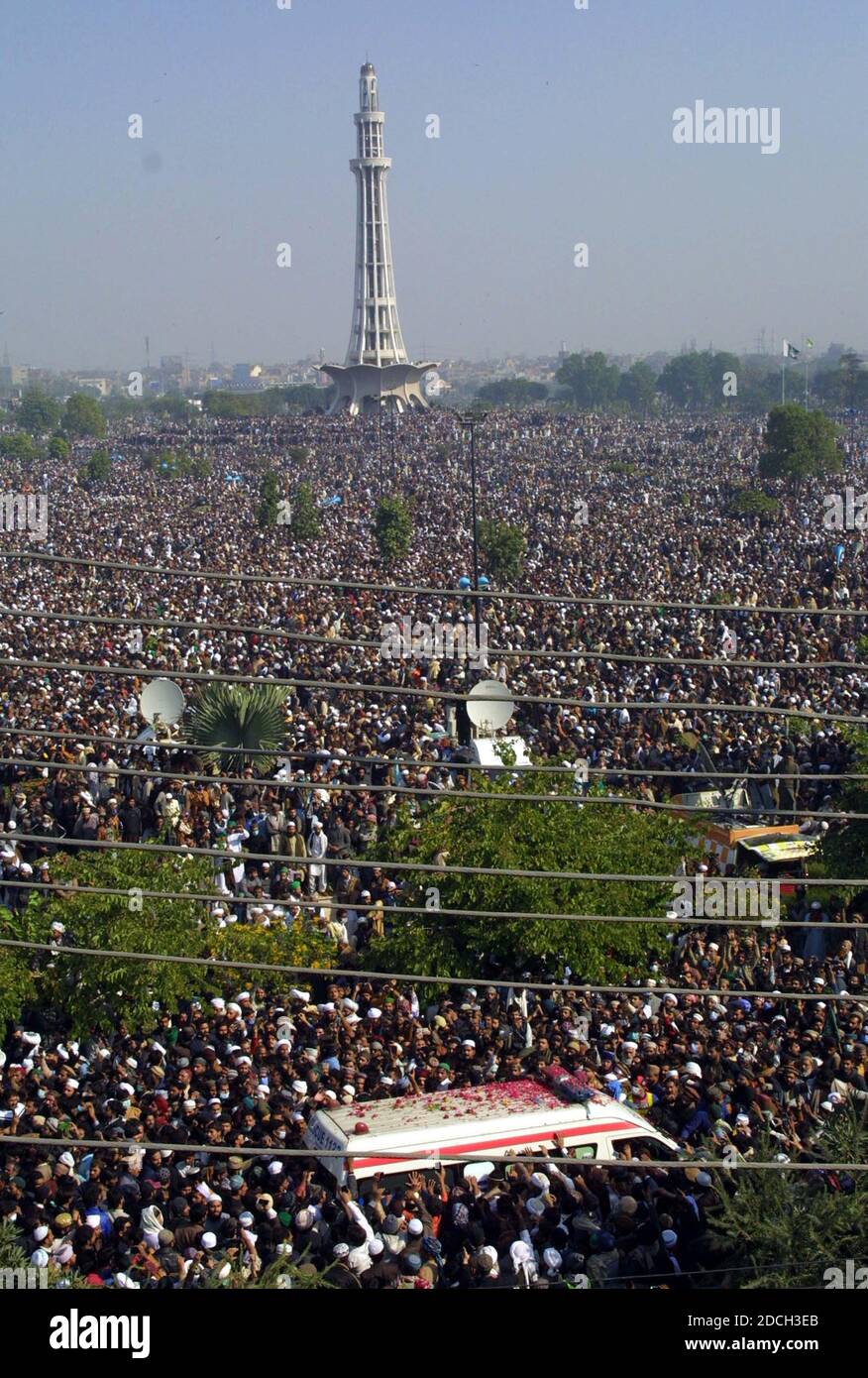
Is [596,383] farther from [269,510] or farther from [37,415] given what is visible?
[269,510]

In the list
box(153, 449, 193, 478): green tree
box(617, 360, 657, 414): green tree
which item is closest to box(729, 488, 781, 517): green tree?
Result: box(153, 449, 193, 478): green tree

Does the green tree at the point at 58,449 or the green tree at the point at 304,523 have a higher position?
the green tree at the point at 58,449

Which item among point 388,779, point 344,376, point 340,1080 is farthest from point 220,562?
point 344,376

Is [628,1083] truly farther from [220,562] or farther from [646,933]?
[220,562]

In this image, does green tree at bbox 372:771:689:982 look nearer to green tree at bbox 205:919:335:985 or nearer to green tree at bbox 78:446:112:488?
green tree at bbox 205:919:335:985

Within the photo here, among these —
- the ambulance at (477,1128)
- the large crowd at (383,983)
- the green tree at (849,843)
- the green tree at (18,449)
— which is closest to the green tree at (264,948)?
the large crowd at (383,983)

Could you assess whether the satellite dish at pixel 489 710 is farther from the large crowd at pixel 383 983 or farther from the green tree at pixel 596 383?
the green tree at pixel 596 383

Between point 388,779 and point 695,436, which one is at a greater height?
point 695,436
